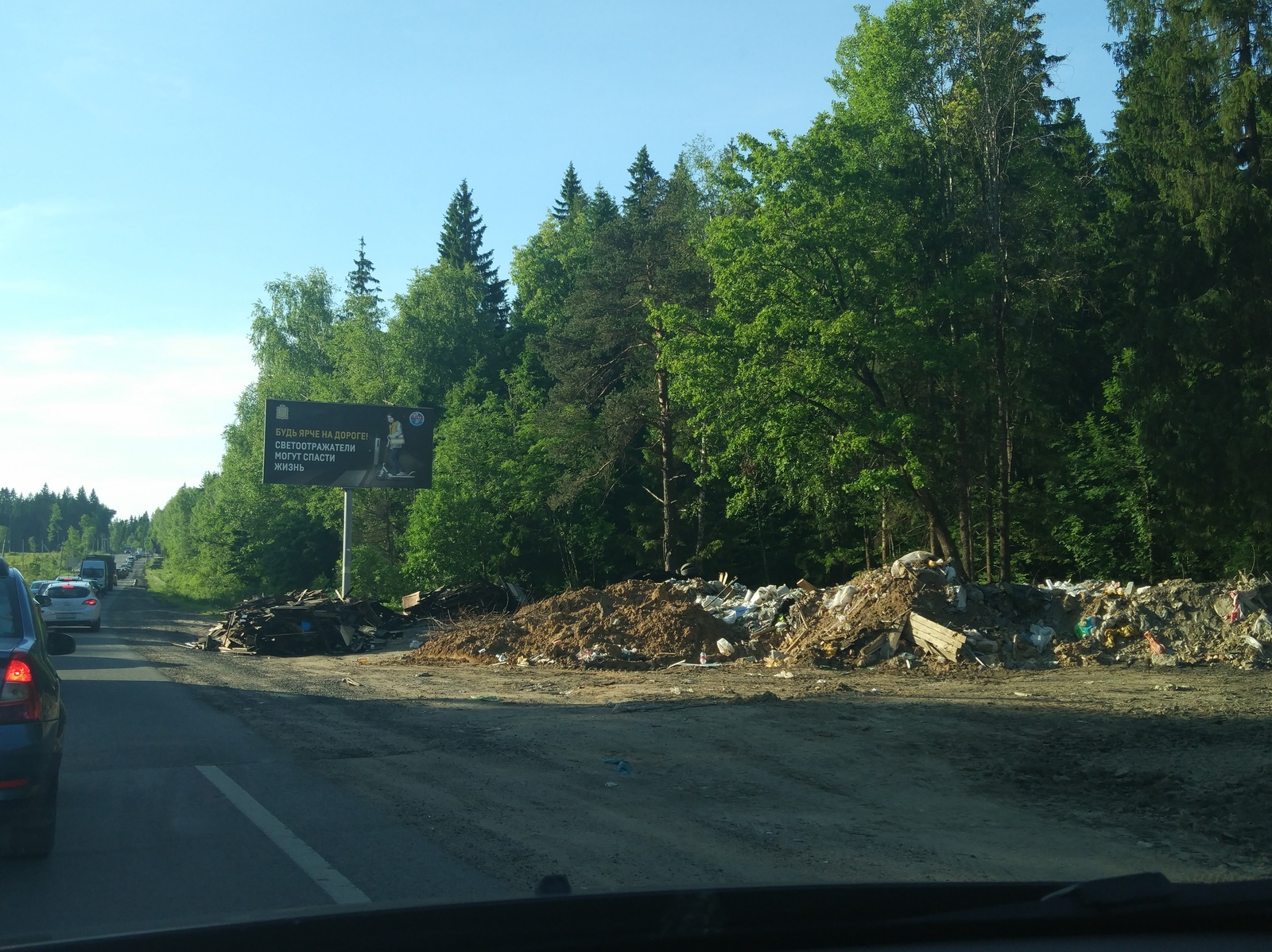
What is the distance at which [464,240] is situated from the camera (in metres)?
83.8

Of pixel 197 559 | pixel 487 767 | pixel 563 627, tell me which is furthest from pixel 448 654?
pixel 197 559

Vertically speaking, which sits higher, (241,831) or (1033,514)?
(1033,514)

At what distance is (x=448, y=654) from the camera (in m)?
22.7

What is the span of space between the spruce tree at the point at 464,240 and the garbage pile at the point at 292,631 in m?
56.4

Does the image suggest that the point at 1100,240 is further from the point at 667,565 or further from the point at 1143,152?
the point at 667,565

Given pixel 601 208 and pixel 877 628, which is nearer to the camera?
pixel 877 628

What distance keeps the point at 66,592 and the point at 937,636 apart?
28218mm

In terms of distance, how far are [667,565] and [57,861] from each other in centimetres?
3453

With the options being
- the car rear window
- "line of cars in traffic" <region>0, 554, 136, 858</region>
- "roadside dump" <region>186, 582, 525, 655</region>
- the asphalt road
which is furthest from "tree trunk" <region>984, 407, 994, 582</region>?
the car rear window

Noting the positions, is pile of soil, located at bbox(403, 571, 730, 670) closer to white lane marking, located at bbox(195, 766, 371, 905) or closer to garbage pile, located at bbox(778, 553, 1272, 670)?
garbage pile, located at bbox(778, 553, 1272, 670)

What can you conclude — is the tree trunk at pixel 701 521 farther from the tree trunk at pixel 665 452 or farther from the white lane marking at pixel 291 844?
the white lane marking at pixel 291 844

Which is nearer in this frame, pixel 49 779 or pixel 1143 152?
pixel 49 779

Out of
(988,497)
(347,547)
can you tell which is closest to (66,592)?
(347,547)

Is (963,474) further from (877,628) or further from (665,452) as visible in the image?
(877,628)
